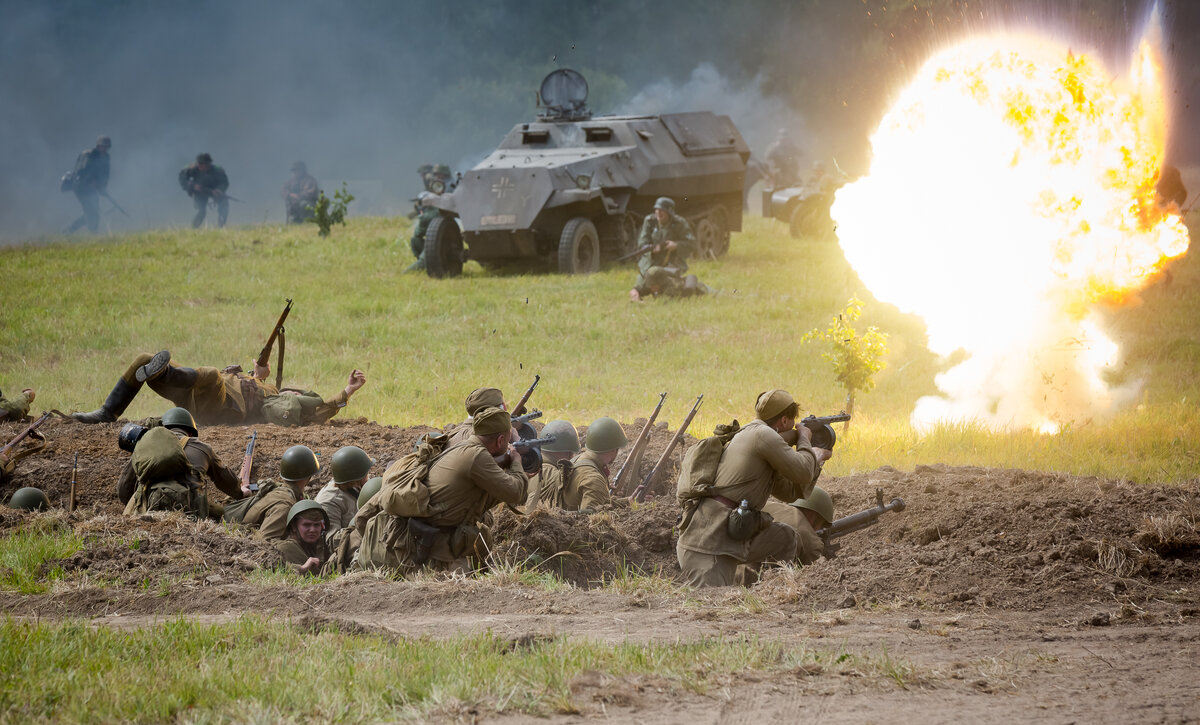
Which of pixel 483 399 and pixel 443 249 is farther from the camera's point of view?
pixel 443 249

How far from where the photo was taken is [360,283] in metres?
19.4

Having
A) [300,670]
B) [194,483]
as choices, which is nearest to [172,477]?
[194,483]

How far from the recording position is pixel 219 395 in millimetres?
10758

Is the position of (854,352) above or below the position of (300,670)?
above

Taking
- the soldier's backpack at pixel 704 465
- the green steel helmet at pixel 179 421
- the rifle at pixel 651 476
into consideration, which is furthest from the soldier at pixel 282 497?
the soldier's backpack at pixel 704 465

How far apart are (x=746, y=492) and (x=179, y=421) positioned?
13.6 ft

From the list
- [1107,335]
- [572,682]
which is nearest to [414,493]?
[572,682]

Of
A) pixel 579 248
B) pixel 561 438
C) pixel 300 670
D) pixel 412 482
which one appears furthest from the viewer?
pixel 579 248

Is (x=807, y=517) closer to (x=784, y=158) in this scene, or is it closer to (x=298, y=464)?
(x=298, y=464)

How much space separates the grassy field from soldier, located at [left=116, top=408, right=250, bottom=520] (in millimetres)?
3522

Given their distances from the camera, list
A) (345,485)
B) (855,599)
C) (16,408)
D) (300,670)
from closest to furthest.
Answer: (300,670) < (855,599) < (345,485) < (16,408)

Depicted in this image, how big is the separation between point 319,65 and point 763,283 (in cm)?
2344

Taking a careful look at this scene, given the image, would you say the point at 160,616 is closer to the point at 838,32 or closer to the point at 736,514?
the point at 736,514

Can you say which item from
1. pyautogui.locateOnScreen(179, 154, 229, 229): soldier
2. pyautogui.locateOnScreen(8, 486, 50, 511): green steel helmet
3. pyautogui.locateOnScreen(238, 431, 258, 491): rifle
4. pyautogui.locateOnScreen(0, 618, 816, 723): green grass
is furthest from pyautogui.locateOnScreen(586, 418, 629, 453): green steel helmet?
pyautogui.locateOnScreen(179, 154, 229, 229): soldier
